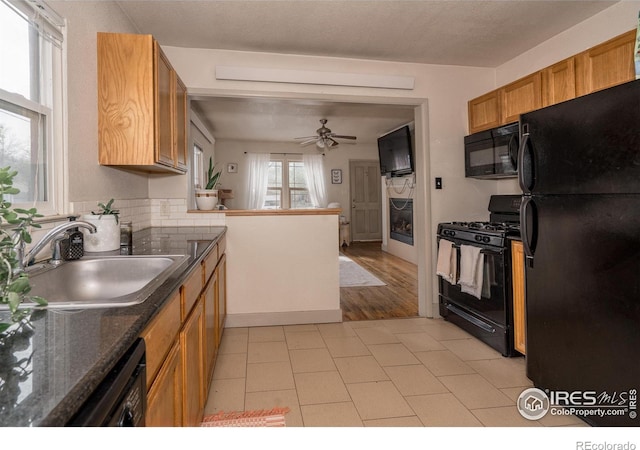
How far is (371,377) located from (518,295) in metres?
1.16

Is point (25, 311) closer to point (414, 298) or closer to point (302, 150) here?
point (414, 298)

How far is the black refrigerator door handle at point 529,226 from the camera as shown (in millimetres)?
1982

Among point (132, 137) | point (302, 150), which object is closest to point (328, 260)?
point (132, 137)

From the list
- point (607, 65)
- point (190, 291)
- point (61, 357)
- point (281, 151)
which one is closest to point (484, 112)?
point (607, 65)

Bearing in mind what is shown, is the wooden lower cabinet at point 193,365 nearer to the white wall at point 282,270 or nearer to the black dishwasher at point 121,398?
the black dishwasher at point 121,398

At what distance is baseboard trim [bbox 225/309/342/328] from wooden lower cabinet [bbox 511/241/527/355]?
1.46m

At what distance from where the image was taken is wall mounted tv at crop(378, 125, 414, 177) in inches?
234

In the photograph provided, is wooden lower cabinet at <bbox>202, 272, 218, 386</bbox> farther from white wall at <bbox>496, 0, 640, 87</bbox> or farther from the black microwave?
white wall at <bbox>496, 0, 640, 87</bbox>

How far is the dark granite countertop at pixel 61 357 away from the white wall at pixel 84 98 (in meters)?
1.22

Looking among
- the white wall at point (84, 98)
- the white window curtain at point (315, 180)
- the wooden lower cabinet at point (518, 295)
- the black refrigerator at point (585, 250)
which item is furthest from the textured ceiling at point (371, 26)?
the white window curtain at point (315, 180)

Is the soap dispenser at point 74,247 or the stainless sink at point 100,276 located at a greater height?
the soap dispenser at point 74,247
